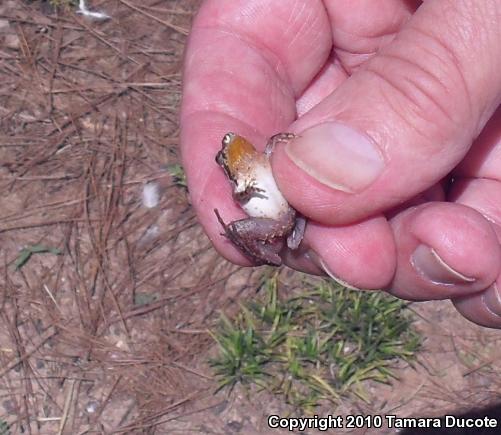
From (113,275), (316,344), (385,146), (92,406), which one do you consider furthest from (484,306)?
(113,275)

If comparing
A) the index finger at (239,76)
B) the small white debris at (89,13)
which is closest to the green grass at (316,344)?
the index finger at (239,76)

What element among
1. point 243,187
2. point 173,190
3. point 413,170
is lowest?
point 173,190

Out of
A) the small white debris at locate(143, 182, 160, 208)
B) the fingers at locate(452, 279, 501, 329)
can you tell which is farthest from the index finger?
the small white debris at locate(143, 182, 160, 208)

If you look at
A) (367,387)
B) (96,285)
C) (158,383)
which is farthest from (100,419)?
(367,387)

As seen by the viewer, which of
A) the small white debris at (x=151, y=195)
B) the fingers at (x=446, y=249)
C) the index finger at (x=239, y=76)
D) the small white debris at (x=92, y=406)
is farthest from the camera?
the small white debris at (x=151, y=195)

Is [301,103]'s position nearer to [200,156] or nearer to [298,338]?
[200,156]

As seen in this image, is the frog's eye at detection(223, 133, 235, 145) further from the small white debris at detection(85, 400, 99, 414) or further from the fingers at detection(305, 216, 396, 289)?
the small white debris at detection(85, 400, 99, 414)

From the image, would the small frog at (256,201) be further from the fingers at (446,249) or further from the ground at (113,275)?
the ground at (113,275)
